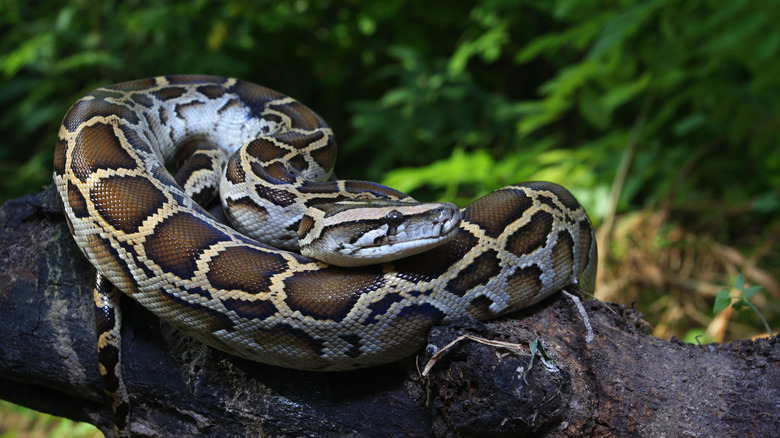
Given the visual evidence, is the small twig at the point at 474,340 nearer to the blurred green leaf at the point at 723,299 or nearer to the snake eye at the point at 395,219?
the snake eye at the point at 395,219

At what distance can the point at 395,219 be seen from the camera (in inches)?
107

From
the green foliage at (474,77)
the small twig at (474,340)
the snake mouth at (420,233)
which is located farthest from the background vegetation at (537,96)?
the small twig at (474,340)

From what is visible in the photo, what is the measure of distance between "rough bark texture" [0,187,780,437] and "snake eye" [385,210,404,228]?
540 millimetres

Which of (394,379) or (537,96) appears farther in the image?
(537,96)

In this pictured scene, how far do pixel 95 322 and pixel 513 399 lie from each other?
2259 millimetres

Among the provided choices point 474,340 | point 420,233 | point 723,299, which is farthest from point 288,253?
point 723,299

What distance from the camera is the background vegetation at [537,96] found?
5.35 m

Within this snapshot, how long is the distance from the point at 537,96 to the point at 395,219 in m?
7.29

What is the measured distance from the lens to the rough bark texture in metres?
2.50

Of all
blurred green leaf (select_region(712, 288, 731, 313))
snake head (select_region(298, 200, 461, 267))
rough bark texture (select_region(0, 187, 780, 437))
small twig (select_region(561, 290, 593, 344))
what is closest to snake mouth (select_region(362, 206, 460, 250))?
snake head (select_region(298, 200, 461, 267))

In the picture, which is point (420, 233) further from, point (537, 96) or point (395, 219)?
point (537, 96)

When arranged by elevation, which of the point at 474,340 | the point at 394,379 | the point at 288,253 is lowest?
the point at 394,379

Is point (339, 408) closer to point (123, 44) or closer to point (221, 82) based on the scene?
point (221, 82)

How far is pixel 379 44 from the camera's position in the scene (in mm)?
8547
